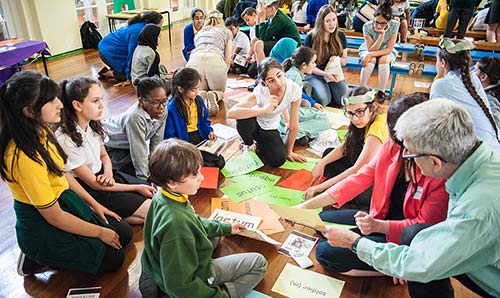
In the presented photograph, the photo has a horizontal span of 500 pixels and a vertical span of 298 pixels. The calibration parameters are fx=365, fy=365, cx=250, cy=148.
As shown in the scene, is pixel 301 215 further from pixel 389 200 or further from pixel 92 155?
pixel 92 155

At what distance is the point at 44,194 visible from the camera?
1488mm

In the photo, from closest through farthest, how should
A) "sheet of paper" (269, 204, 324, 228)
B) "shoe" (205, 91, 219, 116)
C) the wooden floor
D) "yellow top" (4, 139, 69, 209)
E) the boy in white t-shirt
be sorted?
"yellow top" (4, 139, 69, 209), "sheet of paper" (269, 204, 324, 228), the wooden floor, "shoe" (205, 91, 219, 116), the boy in white t-shirt

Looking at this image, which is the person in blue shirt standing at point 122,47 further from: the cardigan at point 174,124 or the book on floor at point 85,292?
the book on floor at point 85,292

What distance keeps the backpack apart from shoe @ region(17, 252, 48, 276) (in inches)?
206

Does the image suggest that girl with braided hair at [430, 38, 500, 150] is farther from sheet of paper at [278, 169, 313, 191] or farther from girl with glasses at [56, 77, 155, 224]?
girl with glasses at [56, 77, 155, 224]

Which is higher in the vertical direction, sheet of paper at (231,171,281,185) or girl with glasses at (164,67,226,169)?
girl with glasses at (164,67,226,169)

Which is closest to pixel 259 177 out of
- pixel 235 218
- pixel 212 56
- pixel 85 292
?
Answer: pixel 235 218

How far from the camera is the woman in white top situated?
383 cm

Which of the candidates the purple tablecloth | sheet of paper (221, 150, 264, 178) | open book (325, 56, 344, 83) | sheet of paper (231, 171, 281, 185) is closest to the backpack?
the purple tablecloth

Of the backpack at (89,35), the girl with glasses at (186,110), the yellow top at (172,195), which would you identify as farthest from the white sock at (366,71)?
the backpack at (89,35)

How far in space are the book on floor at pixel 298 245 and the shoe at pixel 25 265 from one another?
121 cm

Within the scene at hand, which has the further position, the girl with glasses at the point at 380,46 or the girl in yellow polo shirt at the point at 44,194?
the girl with glasses at the point at 380,46

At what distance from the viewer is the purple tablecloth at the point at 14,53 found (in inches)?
146

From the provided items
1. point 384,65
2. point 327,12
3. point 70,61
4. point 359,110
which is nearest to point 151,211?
point 359,110
